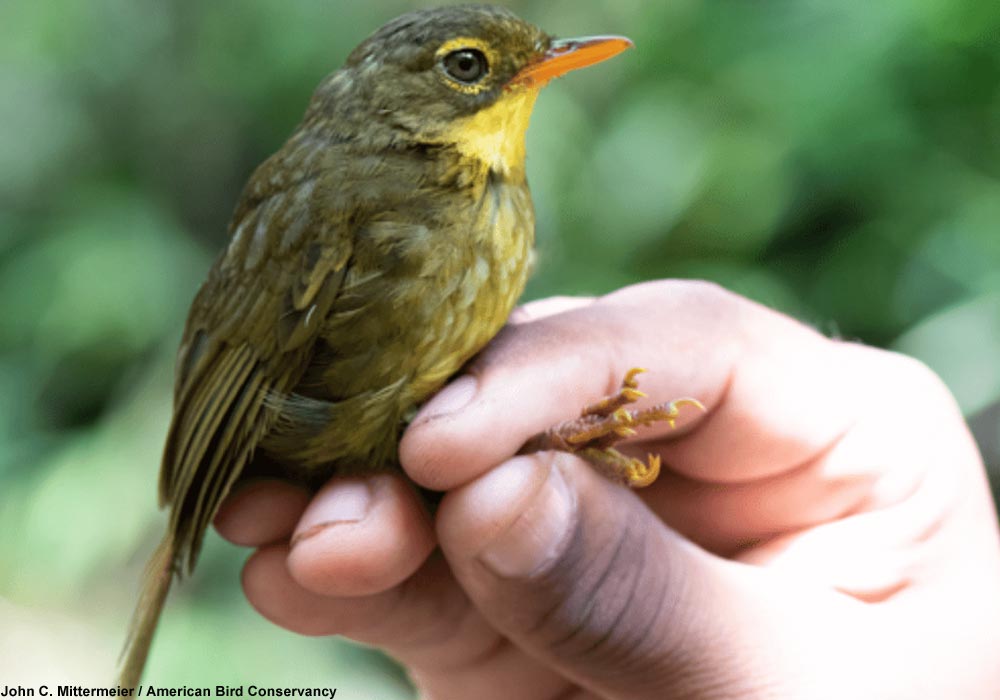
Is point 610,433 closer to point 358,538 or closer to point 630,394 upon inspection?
point 630,394

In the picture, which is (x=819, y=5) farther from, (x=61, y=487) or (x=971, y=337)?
(x=61, y=487)

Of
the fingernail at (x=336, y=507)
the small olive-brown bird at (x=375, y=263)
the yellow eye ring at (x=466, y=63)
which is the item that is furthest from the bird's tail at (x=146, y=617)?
the yellow eye ring at (x=466, y=63)

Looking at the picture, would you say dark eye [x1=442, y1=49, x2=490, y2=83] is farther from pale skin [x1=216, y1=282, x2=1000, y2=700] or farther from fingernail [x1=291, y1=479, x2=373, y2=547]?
fingernail [x1=291, y1=479, x2=373, y2=547]

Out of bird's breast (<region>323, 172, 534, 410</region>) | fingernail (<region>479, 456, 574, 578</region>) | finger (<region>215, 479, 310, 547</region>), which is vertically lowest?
finger (<region>215, 479, 310, 547</region>)

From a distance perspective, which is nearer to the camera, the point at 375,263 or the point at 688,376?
the point at 375,263

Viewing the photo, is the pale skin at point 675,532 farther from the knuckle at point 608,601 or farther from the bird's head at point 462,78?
the bird's head at point 462,78

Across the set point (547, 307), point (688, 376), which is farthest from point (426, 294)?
point (547, 307)

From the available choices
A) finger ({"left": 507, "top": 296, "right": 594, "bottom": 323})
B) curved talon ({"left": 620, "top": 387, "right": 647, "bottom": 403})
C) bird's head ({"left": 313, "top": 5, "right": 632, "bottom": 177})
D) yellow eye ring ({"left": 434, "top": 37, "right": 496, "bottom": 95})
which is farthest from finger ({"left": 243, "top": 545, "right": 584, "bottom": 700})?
yellow eye ring ({"left": 434, "top": 37, "right": 496, "bottom": 95})

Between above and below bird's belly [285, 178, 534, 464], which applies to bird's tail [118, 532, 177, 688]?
below
